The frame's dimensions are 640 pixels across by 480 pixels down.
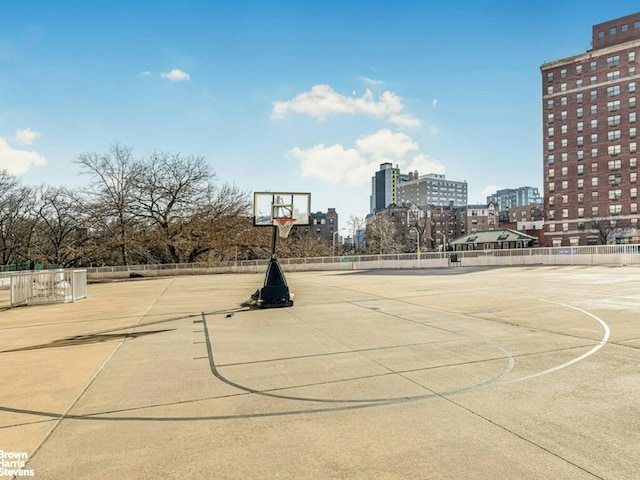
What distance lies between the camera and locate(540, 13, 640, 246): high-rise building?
3127 inches

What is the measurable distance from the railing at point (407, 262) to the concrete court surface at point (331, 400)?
35.6 metres

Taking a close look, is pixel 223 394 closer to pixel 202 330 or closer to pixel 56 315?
pixel 202 330

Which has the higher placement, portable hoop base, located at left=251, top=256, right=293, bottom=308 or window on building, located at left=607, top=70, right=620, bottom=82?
window on building, located at left=607, top=70, right=620, bottom=82

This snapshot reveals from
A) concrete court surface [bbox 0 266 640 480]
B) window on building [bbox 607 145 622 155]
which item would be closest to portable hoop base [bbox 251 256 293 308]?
concrete court surface [bbox 0 266 640 480]

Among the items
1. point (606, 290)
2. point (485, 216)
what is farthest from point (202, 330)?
point (485, 216)

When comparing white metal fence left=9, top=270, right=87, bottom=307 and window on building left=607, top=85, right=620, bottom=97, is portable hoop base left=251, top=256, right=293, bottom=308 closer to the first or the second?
white metal fence left=9, top=270, right=87, bottom=307

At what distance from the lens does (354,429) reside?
4246 mm

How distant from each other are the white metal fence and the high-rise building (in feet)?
290

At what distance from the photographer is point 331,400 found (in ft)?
16.8

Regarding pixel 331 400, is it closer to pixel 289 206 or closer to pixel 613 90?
pixel 289 206

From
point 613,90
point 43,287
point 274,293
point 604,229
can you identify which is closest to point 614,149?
point 613,90

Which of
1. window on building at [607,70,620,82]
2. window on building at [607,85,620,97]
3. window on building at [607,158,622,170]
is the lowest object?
window on building at [607,158,622,170]

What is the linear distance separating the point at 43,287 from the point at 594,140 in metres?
95.8

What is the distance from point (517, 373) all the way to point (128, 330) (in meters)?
9.22
